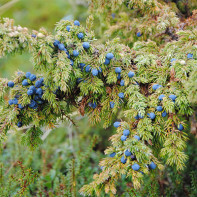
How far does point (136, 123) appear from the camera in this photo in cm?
125

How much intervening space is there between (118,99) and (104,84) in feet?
0.50

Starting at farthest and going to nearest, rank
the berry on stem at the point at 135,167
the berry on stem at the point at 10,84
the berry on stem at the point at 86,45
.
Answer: the berry on stem at the point at 10,84
the berry on stem at the point at 86,45
the berry on stem at the point at 135,167

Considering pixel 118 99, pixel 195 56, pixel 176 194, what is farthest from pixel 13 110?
pixel 176 194

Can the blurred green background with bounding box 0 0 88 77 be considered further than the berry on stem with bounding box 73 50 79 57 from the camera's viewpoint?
Yes

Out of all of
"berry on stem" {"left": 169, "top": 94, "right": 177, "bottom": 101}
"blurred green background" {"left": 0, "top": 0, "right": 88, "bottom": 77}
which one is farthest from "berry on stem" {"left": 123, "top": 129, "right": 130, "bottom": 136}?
"blurred green background" {"left": 0, "top": 0, "right": 88, "bottom": 77}

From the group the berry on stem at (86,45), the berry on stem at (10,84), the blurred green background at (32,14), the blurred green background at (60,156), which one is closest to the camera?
the berry on stem at (86,45)

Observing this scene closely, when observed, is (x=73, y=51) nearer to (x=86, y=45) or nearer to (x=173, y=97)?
(x=86, y=45)

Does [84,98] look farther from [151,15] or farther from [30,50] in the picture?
[151,15]

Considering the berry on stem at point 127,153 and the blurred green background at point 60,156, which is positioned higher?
the berry on stem at point 127,153

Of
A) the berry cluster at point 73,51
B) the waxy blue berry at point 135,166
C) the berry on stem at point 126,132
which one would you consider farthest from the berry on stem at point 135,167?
the berry cluster at point 73,51

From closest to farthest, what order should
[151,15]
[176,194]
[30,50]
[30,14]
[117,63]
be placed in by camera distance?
[30,50] < [117,63] < [151,15] < [176,194] < [30,14]

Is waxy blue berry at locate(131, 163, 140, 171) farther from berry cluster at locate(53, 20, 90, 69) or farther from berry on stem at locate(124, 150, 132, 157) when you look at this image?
berry cluster at locate(53, 20, 90, 69)

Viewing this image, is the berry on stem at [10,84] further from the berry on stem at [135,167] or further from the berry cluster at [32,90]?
the berry on stem at [135,167]

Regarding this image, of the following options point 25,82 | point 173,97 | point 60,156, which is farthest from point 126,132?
point 60,156
